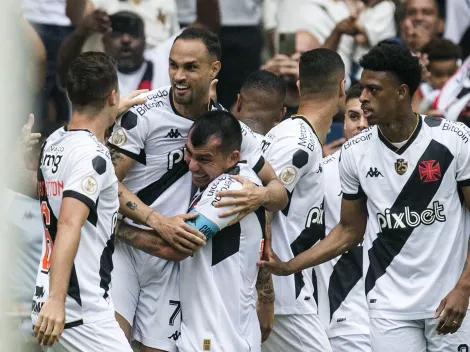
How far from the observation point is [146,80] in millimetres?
10977

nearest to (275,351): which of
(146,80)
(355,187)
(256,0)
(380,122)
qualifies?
(355,187)

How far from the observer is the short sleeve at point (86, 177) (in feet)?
18.8

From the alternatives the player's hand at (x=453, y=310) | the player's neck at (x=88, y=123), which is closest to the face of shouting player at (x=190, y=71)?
the player's neck at (x=88, y=123)

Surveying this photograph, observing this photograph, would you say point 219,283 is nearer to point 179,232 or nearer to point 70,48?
point 179,232

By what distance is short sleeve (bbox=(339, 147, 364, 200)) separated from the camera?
6968mm

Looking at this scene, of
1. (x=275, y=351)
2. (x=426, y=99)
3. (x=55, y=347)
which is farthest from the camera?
(x=426, y=99)

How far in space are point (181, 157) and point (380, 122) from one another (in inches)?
48.1

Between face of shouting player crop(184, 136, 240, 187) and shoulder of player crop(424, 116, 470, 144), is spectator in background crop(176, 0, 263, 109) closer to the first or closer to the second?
shoulder of player crop(424, 116, 470, 144)

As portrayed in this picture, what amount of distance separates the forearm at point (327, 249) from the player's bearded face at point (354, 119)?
1544 millimetres

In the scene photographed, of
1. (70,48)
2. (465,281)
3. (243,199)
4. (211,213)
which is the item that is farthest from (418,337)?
(70,48)

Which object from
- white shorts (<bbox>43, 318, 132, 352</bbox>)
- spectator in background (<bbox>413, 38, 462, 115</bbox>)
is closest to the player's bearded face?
spectator in background (<bbox>413, 38, 462, 115</bbox>)

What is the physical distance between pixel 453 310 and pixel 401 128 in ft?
3.73

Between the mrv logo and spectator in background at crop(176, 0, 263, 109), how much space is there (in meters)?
4.85

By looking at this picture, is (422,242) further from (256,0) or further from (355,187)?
(256,0)
